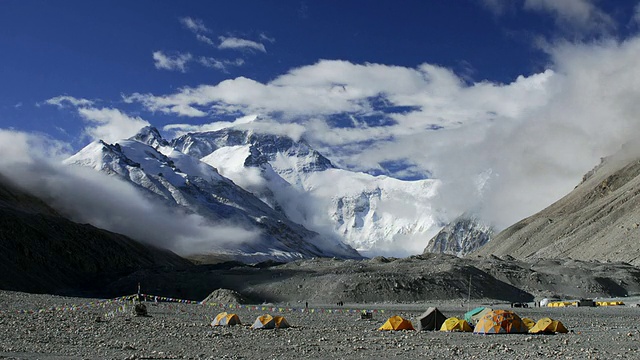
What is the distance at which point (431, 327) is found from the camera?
4603cm

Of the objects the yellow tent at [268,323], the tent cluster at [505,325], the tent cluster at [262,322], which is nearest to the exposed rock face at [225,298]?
the tent cluster at [262,322]

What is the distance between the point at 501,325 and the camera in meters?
41.8

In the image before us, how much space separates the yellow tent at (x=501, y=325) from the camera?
41812 millimetres

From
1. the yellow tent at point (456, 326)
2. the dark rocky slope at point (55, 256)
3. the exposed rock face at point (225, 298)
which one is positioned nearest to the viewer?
the yellow tent at point (456, 326)

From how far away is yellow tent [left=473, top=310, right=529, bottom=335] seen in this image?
41.8 meters

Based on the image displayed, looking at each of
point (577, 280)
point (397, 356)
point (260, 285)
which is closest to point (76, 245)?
point (260, 285)

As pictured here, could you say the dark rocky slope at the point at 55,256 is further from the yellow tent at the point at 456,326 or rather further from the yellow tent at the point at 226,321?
Result: the yellow tent at the point at 456,326

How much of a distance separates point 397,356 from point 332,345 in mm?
5543

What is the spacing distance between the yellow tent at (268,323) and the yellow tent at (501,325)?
12984 mm

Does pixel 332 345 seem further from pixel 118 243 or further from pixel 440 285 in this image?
pixel 118 243

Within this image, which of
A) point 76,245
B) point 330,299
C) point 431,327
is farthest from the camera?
point 76,245

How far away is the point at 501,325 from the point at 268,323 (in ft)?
49.3

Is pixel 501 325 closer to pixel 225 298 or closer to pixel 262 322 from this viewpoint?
pixel 262 322

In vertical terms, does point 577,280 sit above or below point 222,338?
above
